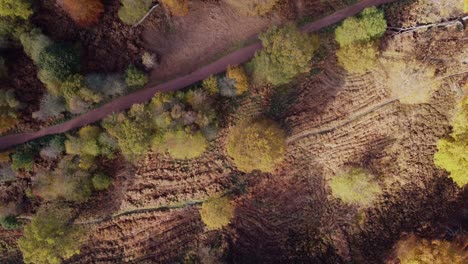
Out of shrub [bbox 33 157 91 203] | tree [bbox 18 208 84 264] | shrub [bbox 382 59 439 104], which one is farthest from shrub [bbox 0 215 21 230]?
shrub [bbox 382 59 439 104]

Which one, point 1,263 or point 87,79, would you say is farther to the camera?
point 1,263

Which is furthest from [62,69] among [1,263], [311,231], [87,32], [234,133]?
[311,231]

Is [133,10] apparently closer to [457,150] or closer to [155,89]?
[155,89]

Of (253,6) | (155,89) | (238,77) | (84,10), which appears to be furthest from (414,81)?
(84,10)

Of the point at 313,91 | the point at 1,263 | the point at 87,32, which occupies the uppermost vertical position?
the point at 87,32

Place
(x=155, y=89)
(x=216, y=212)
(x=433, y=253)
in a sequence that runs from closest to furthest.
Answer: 1. (x=433, y=253)
2. (x=216, y=212)
3. (x=155, y=89)

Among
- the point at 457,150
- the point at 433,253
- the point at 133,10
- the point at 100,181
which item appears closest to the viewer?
the point at 433,253

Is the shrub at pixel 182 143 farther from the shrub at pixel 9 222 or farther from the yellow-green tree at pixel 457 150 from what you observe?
the yellow-green tree at pixel 457 150

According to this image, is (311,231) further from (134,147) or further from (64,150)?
(64,150)
